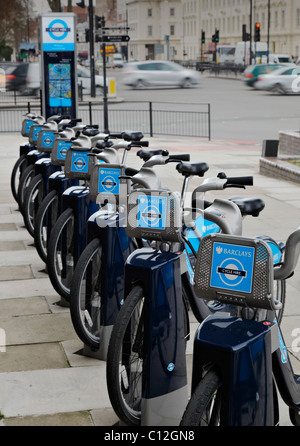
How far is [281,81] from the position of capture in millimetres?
37688

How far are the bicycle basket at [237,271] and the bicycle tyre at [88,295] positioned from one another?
65.2 inches

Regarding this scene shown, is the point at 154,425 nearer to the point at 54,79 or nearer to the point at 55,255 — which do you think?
the point at 55,255

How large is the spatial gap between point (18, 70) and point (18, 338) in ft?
106

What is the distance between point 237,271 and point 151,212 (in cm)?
85

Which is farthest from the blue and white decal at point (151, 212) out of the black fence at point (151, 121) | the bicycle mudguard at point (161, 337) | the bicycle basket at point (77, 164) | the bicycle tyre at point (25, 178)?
the black fence at point (151, 121)

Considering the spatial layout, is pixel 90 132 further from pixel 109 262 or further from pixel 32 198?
pixel 109 262

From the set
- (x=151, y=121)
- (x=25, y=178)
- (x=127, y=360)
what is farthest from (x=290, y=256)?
(x=151, y=121)

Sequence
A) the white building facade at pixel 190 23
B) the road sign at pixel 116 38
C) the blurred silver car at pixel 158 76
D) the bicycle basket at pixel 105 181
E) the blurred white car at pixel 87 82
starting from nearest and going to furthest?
the bicycle basket at pixel 105 181 → the road sign at pixel 116 38 → the blurred white car at pixel 87 82 → the blurred silver car at pixel 158 76 → the white building facade at pixel 190 23

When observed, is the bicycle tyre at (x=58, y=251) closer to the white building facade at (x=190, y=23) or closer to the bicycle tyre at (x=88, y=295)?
the bicycle tyre at (x=88, y=295)

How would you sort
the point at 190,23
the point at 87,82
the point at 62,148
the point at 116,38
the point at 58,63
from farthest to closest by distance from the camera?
1. the point at 190,23
2. the point at 87,82
3. the point at 116,38
4. the point at 58,63
5. the point at 62,148

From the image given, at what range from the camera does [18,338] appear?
525 cm

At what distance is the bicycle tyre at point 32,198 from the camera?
7.63m

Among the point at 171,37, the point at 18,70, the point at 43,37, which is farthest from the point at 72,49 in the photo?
the point at 171,37

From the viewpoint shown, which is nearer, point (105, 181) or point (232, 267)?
point (232, 267)
